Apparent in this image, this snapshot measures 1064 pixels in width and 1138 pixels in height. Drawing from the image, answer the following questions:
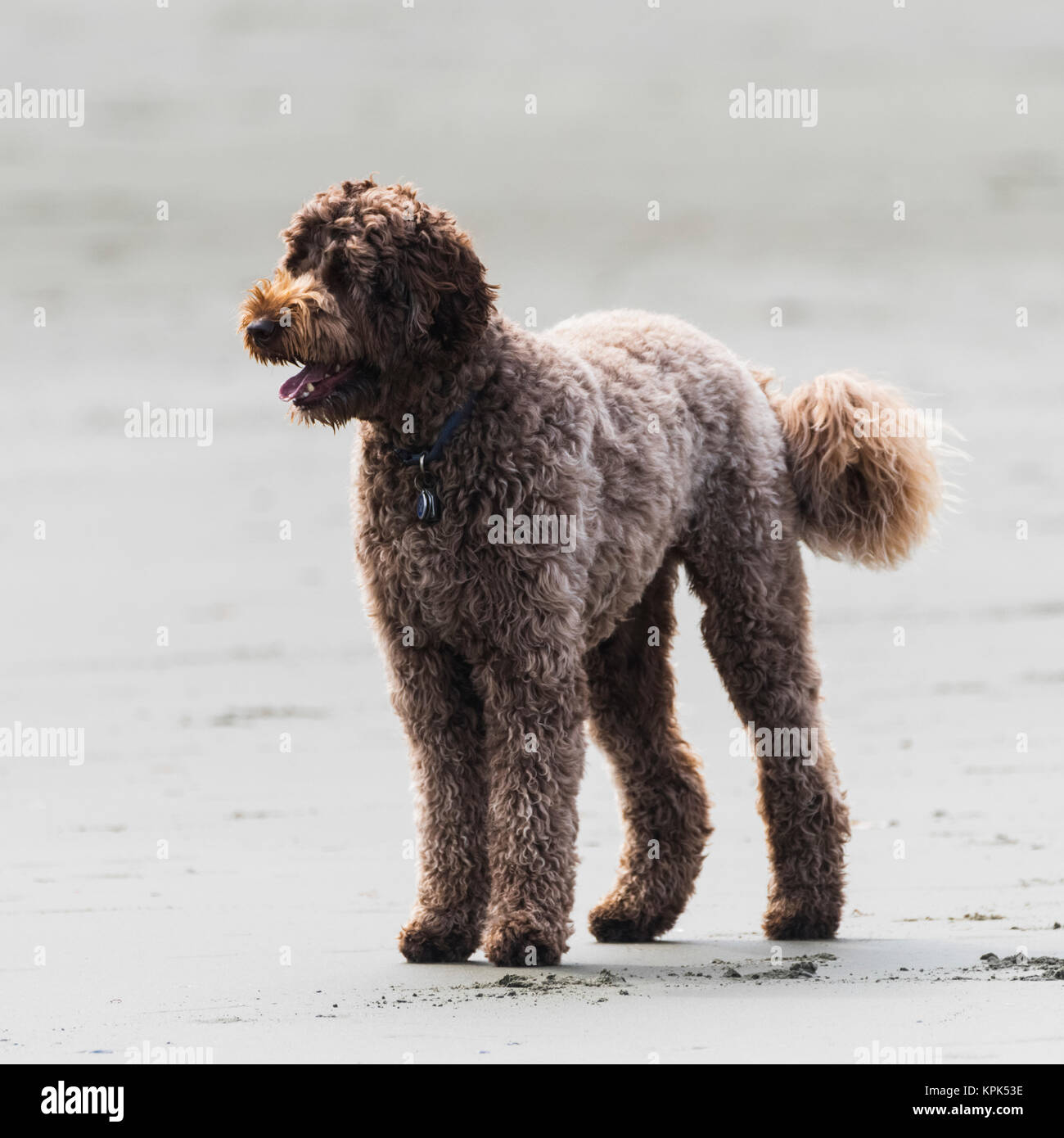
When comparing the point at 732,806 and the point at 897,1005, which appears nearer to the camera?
the point at 897,1005

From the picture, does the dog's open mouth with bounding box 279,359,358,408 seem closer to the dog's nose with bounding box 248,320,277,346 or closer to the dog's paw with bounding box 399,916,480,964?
the dog's nose with bounding box 248,320,277,346

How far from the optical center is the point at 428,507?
605 cm

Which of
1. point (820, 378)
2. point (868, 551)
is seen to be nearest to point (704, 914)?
point (868, 551)

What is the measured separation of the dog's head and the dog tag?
0.29 meters

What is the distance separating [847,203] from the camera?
83.9 feet

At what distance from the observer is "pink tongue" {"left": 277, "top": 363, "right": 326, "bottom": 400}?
5824 millimetres

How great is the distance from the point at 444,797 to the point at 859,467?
7.09 feet

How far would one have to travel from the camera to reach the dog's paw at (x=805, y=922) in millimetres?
6836

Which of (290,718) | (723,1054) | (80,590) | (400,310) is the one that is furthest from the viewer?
(80,590)

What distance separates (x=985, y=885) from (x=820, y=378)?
200 cm

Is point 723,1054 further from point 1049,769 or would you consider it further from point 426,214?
point 1049,769

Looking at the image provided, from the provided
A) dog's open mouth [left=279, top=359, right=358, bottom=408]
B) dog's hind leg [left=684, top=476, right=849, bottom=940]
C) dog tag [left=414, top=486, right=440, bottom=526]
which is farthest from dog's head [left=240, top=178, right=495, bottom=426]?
dog's hind leg [left=684, top=476, right=849, bottom=940]

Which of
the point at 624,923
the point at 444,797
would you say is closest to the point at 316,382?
the point at 444,797

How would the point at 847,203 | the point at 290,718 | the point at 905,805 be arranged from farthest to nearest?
the point at 847,203 → the point at 290,718 → the point at 905,805
